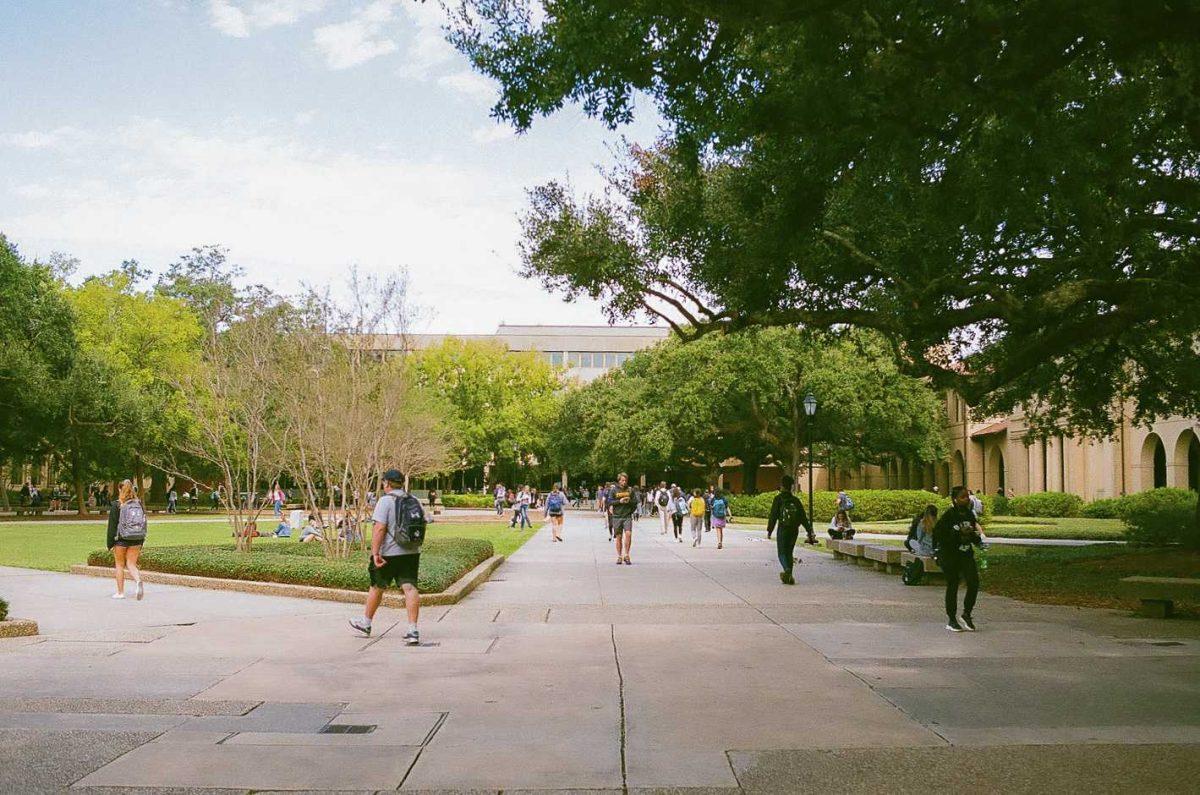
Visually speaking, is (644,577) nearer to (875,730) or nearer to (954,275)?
(954,275)

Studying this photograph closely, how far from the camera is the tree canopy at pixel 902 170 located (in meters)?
8.30

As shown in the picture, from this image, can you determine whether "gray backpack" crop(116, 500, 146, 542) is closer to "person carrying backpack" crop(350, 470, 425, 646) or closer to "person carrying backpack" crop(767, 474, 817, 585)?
"person carrying backpack" crop(350, 470, 425, 646)

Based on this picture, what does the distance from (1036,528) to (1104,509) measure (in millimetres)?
7865

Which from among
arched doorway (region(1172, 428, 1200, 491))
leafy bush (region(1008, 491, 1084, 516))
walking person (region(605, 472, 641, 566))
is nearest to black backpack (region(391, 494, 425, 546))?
walking person (region(605, 472, 641, 566))

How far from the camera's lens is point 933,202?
11.7 meters

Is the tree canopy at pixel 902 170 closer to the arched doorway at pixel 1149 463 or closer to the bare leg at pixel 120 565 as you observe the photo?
the bare leg at pixel 120 565

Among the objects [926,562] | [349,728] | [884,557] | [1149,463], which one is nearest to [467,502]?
[1149,463]

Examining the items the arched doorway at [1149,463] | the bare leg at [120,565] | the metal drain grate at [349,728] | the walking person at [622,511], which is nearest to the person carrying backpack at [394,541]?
the metal drain grate at [349,728]

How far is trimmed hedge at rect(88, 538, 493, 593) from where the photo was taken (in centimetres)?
1370

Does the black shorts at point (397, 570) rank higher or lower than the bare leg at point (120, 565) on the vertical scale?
higher

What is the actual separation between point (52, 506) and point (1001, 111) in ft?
183

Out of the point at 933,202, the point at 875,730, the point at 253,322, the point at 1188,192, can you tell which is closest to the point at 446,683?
the point at 875,730

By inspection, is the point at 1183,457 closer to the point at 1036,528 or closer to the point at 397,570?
the point at 1036,528

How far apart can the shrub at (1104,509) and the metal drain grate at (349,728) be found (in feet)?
129
